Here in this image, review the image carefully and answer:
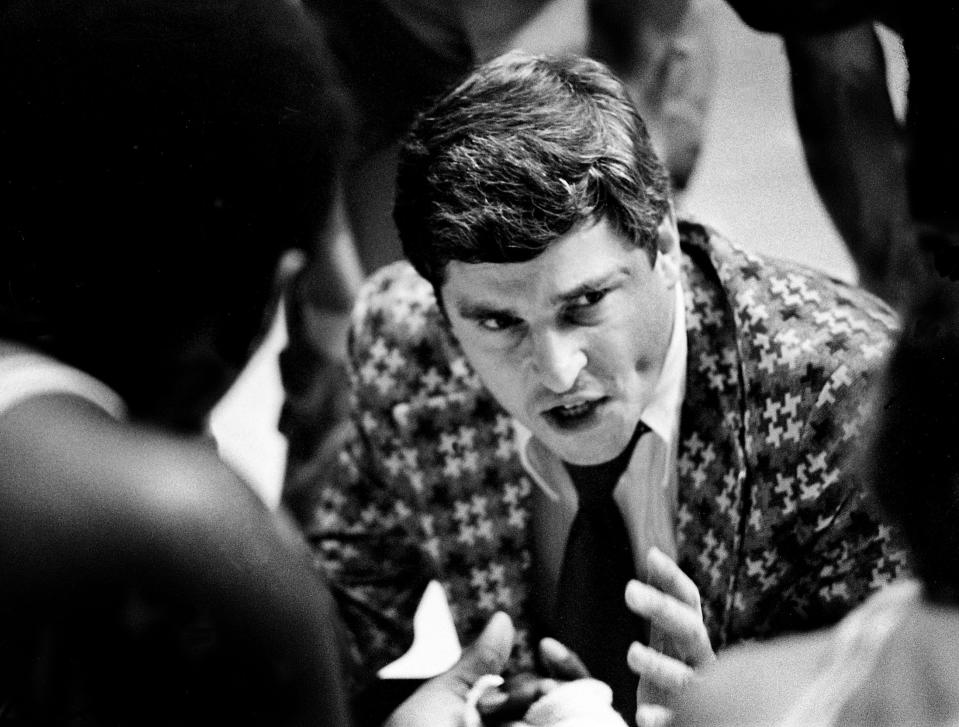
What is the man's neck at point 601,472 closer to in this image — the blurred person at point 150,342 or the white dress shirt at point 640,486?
the white dress shirt at point 640,486

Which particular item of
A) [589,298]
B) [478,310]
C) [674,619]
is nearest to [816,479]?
[674,619]

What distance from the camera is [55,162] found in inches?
69.0

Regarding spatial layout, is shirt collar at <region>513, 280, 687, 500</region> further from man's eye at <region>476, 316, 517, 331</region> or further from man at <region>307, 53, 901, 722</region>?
man's eye at <region>476, 316, 517, 331</region>

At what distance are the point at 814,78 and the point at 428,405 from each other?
0.63 meters

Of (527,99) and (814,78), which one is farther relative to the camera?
(814,78)

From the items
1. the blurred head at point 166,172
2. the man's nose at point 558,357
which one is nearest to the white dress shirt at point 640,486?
the man's nose at point 558,357

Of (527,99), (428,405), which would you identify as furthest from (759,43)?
(428,405)

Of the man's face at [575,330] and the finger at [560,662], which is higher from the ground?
the man's face at [575,330]

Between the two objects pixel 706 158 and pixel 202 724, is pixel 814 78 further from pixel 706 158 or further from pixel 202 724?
pixel 202 724

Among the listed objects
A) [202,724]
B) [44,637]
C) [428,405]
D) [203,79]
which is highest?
[203,79]

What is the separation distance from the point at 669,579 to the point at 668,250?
1.30ft

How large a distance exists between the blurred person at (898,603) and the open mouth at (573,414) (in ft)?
1.06

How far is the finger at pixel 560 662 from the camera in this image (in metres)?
1.67

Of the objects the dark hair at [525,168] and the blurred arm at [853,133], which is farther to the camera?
the blurred arm at [853,133]
